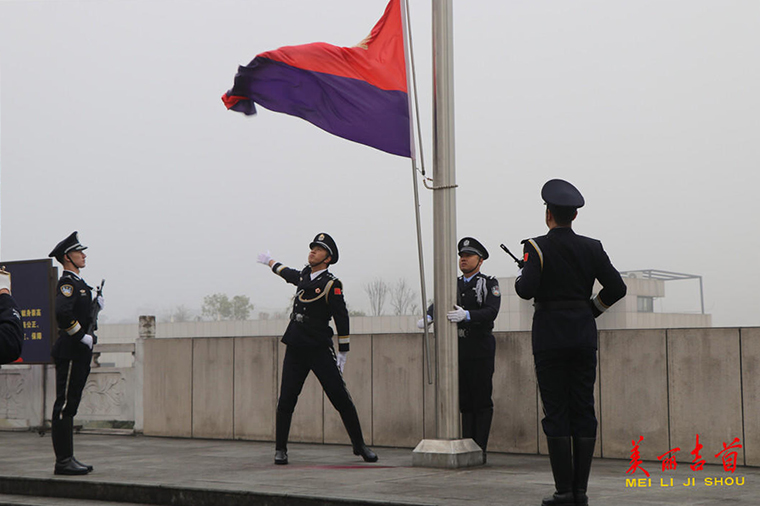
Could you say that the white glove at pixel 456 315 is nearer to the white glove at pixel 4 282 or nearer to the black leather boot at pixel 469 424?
the black leather boot at pixel 469 424

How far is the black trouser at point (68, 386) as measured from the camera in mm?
8133

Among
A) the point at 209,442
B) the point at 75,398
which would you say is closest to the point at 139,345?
the point at 209,442

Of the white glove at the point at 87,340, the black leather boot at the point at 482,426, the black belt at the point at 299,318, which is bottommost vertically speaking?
the black leather boot at the point at 482,426

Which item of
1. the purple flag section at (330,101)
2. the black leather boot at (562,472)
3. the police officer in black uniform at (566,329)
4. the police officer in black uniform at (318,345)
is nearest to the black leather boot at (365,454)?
the police officer in black uniform at (318,345)

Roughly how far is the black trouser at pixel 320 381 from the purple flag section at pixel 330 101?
195 cm

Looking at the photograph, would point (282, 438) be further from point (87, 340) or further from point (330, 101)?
point (330, 101)

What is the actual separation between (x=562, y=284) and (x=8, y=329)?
10.5ft

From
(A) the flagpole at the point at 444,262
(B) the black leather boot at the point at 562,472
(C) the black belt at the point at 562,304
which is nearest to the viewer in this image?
(B) the black leather boot at the point at 562,472

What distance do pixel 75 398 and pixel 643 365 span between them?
503 cm

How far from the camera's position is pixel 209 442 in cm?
1134

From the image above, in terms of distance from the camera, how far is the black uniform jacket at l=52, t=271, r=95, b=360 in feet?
26.5

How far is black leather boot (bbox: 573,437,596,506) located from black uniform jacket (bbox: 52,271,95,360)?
4.40 metres

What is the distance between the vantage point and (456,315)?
7.86 meters

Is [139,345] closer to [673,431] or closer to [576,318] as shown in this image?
[673,431]
